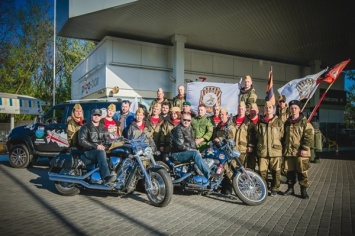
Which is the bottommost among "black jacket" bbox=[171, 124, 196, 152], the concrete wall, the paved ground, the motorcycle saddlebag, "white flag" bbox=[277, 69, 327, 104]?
the paved ground

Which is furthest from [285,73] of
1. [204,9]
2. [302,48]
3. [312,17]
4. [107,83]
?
[107,83]

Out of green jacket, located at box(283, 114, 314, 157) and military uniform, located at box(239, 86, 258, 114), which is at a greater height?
military uniform, located at box(239, 86, 258, 114)

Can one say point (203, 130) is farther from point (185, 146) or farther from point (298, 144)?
point (298, 144)

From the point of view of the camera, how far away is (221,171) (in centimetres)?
601

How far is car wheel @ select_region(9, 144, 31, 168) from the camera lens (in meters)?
10.0

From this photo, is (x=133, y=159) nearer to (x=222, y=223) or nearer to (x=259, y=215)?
(x=222, y=223)

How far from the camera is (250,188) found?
577 centimetres

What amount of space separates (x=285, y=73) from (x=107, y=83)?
14.8 metres

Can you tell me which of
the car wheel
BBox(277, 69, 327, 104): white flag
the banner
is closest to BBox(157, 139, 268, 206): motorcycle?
the banner

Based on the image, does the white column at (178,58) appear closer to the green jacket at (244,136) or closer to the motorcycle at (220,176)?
the green jacket at (244,136)

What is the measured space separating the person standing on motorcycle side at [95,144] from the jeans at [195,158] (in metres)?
1.36

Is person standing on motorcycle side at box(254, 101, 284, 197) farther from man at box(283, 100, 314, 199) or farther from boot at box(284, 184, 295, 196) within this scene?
boot at box(284, 184, 295, 196)

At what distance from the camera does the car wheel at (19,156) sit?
32.9 feet

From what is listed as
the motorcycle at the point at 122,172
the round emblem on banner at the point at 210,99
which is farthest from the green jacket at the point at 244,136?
the round emblem on banner at the point at 210,99
